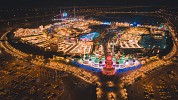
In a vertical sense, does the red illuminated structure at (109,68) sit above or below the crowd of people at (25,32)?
below

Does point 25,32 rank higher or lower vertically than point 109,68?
higher

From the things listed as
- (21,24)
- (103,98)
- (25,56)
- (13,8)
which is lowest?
(103,98)

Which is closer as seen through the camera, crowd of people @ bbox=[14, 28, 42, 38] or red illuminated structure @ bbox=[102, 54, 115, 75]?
red illuminated structure @ bbox=[102, 54, 115, 75]

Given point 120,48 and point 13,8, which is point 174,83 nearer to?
point 120,48

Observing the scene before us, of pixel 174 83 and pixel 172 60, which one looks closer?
pixel 174 83

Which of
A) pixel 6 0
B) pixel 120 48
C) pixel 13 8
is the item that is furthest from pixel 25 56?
pixel 6 0

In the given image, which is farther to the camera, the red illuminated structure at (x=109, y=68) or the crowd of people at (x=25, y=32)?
the crowd of people at (x=25, y=32)

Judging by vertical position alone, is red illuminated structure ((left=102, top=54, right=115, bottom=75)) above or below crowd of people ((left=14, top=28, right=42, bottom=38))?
below

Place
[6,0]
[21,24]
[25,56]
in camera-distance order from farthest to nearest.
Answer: [6,0], [21,24], [25,56]

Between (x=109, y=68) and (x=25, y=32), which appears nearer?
(x=109, y=68)

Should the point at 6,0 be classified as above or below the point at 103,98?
above

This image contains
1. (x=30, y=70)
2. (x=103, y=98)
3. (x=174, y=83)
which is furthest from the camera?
(x=30, y=70)
